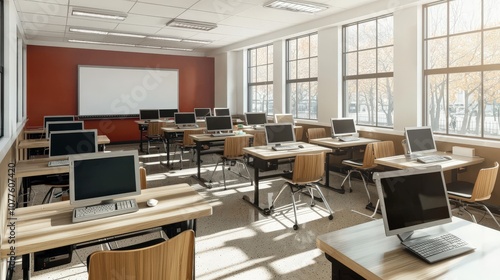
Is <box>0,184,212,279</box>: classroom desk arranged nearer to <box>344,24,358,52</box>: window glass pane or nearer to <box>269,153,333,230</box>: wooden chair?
<box>269,153,333,230</box>: wooden chair

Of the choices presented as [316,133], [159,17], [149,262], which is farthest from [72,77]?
[149,262]

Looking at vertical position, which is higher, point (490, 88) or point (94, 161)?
point (490, 88)

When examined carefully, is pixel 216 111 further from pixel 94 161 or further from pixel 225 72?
pixel 94 161

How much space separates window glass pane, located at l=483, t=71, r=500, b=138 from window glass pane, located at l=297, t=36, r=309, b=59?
3988 millimetres

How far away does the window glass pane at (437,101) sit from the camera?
16.6 feet

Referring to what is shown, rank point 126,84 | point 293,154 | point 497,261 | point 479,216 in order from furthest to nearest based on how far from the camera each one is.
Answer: point 126,84 < point 293,154 < point 479,216 < point 497,261

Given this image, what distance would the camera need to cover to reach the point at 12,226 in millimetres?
1993

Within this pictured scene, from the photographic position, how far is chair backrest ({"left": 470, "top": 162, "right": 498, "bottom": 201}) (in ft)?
10.6

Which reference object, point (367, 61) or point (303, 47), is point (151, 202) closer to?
point (367, 61)

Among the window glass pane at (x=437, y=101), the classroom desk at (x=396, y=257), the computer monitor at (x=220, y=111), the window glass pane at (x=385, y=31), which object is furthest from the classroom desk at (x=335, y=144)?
the computer monitor at (x=220, y=111)

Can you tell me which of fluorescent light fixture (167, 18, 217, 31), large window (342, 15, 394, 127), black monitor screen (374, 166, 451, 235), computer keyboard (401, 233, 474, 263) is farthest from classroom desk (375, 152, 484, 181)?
fluorescent light fixture (167, 18, 217, 31)

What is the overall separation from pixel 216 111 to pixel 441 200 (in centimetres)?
763

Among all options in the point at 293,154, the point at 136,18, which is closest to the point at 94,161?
the point at 293,154

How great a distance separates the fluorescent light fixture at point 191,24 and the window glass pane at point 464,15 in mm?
4466
